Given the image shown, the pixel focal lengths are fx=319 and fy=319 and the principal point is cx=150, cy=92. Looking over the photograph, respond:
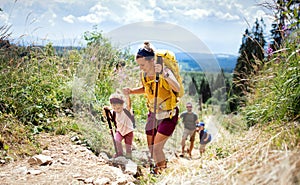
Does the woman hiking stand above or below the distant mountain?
below

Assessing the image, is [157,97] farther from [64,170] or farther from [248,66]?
[248,66]

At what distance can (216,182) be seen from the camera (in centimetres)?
205

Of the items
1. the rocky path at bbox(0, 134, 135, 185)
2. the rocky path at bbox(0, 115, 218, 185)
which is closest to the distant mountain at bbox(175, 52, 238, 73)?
the rocky path at bbox(0, 115, 218, 185)

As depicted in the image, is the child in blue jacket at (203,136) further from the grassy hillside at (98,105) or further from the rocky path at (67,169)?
the rocky path at (67,169)

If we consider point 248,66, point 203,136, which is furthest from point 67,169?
point 248,66

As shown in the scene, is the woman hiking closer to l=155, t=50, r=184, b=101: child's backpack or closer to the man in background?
l=155, t=50, r=184, b=101: child's backpack

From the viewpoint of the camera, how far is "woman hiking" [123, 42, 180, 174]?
3088 millimetres

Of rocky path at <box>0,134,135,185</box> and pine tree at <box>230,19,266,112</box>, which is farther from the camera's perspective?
pine tree at <box>230,19,266,112</box>

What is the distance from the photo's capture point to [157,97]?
3205 mm

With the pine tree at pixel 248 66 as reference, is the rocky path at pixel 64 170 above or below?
below

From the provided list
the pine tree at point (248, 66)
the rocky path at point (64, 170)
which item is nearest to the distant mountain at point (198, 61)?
the pine tree at point (248, 66)

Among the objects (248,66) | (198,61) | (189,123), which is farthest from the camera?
(248,66)

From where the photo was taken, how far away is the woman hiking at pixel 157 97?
10.1ft

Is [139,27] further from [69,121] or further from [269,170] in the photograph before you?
[269,170]
